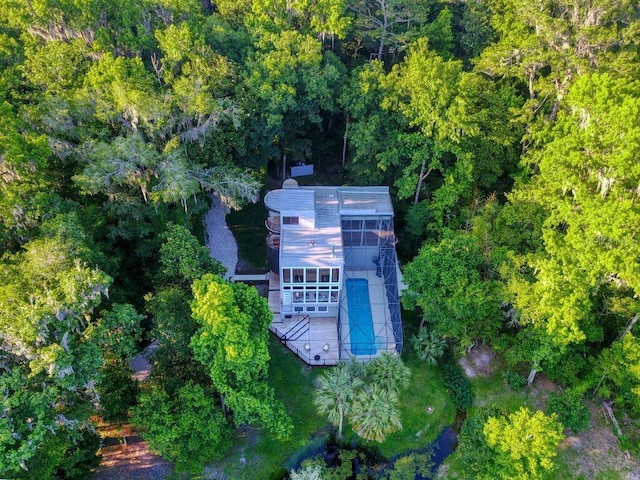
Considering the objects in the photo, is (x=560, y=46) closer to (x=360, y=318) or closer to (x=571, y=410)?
(x=360, y=318)

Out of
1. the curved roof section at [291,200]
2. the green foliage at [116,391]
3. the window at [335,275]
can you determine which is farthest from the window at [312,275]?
the green foliage at [116,391]

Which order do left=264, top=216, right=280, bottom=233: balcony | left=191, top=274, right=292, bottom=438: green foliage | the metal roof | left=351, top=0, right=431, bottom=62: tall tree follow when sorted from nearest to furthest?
1. left=191, top=274, right=292, bottom=438: green foliage
2. the metal roof
3. left=264, top=216, right=280, bottom=233: balcony
4. left=351, top=0, right=431, bottom=62: tall tree

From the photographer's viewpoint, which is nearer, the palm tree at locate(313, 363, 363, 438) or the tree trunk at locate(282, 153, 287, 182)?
the palm tree at locate(313, 363, 363, 438)

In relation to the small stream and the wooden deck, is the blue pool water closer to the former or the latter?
the wooden deck

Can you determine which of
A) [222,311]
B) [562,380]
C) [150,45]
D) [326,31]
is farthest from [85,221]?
[562,380]

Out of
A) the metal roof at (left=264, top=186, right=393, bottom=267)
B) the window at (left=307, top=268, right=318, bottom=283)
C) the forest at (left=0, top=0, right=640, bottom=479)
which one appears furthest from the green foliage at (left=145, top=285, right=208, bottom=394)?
the window at (left=307, top=268, right=318, bottom=283)

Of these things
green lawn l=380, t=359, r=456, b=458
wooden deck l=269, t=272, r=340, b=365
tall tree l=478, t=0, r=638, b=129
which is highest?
tall tree l=478, t=0, r=638, b=129

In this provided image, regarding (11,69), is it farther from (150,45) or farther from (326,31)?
(326,31)
